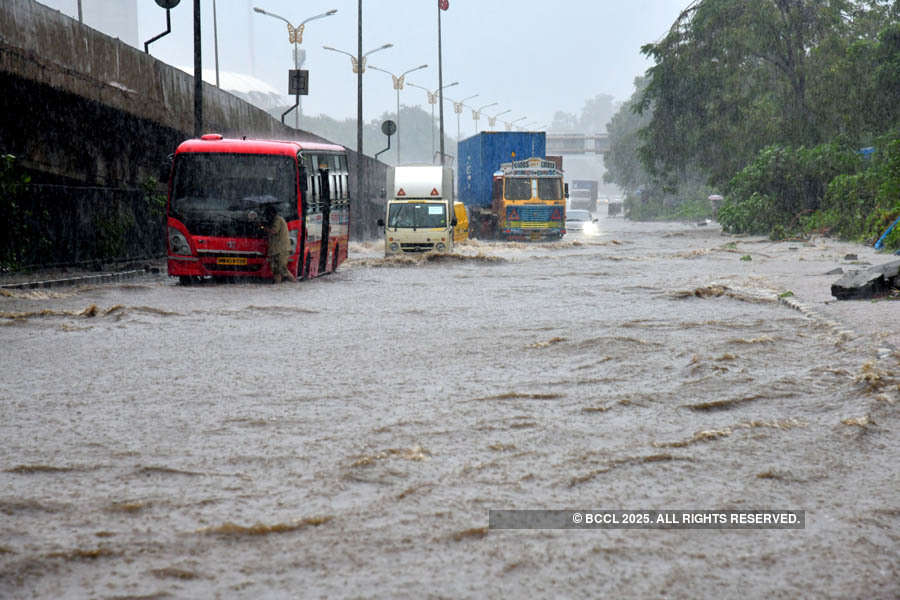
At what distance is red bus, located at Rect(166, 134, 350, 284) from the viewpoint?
20000 millimetres

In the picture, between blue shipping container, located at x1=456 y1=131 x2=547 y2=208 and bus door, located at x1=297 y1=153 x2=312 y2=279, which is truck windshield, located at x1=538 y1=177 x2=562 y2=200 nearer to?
blue shipping container, located at x1=456 y1=131 x2=547 y2=208

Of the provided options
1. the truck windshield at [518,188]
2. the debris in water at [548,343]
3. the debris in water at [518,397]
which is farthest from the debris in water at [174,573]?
the truck windshield at [518,188]

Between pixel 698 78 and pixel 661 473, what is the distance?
4208 centimetres

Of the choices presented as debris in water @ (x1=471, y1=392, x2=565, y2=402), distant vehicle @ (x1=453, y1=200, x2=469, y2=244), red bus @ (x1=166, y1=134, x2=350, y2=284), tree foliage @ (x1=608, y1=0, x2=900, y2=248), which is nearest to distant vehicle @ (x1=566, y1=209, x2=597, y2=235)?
tree foliage @ (x1=608, y1=0, x2=900, y2=248)

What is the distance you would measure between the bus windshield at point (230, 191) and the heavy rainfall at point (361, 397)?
50mm

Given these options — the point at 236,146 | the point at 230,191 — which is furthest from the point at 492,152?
the point at 230,191

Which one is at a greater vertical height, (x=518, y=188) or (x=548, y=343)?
(x=518, y=188)

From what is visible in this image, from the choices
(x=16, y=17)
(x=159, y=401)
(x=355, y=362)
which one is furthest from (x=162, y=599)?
(x=16, y=17)

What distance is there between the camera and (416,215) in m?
30.8

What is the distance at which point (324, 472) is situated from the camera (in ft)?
20.2

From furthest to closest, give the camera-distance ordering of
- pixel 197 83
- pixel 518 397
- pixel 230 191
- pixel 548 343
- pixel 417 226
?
1. pixel 417 226
2. pixel 197 83
3. pixel 230 191
4. pixel 548 343
5. pixel 518 397

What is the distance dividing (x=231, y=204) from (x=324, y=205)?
300 centimetres

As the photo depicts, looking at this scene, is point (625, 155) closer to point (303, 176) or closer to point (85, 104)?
point (303, 176)

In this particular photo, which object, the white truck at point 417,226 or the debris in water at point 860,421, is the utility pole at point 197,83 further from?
the debris in water at point 860,421
